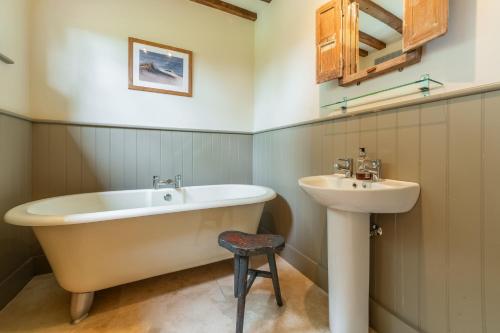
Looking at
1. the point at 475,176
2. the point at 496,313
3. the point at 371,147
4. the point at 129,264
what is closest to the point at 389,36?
the point at 371,147

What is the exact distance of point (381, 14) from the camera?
1224mm

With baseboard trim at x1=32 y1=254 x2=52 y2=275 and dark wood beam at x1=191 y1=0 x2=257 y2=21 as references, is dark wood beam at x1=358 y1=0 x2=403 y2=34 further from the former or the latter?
baseboard trim at x1=32 y1=254 x2=52 y2=275

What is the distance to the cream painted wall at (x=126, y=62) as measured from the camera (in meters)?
1.72

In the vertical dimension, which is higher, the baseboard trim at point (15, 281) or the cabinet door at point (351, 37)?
the cabinet door at point (351, 37)

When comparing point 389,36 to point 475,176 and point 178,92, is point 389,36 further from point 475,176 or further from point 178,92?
point 178,92

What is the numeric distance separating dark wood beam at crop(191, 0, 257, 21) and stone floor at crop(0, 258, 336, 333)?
2.66m

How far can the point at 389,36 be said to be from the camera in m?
1.16

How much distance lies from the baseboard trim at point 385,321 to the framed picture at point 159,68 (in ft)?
7.48

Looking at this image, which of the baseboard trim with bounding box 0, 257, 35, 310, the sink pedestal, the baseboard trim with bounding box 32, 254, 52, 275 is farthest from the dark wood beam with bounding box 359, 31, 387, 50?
the baseboard trim with bounding box 32, 254, 52, 275

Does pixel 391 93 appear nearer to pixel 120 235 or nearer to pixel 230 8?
pixel 120 235

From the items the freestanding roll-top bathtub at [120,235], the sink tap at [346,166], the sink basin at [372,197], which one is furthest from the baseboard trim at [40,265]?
the sink tap at [346,166]

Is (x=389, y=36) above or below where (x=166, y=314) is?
above

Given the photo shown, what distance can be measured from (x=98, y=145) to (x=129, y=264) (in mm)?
1130

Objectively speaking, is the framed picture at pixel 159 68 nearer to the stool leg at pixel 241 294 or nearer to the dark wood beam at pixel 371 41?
the dark wood beam at pixel 371 41
